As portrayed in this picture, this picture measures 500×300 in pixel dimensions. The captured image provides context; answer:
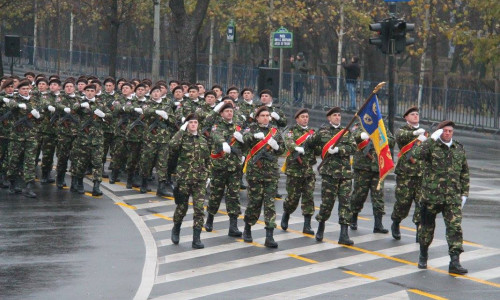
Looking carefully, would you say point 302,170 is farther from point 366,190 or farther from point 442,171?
point 442,171

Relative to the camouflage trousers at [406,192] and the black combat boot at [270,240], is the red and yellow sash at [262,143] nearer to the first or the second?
the black combat boot at [270,240]

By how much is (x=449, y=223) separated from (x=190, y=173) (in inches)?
154

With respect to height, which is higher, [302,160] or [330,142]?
[330,142]

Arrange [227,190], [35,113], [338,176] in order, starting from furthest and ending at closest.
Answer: [35,113], [227,190], [338,176]

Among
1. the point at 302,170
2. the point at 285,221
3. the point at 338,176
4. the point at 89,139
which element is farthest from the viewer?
the point at 89,139

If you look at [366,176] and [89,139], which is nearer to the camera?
[366,176]

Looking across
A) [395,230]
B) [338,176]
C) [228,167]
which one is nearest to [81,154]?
[228,167]

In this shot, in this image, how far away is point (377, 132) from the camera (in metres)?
16.8

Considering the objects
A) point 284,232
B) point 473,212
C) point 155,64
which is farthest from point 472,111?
point 284,232

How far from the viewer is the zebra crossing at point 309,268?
13406 millimetres

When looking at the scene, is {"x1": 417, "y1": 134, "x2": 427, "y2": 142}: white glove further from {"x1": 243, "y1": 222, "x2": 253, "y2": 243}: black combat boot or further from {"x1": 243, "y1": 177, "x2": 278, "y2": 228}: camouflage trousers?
{"x1": 243, "y1": 222, "x2": 253, "y2": 243}: black combat boot

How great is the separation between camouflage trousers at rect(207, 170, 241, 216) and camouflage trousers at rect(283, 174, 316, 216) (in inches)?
32.2

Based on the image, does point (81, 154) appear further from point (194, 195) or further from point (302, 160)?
point (302, 160)

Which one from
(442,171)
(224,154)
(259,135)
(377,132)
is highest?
(377,132)
